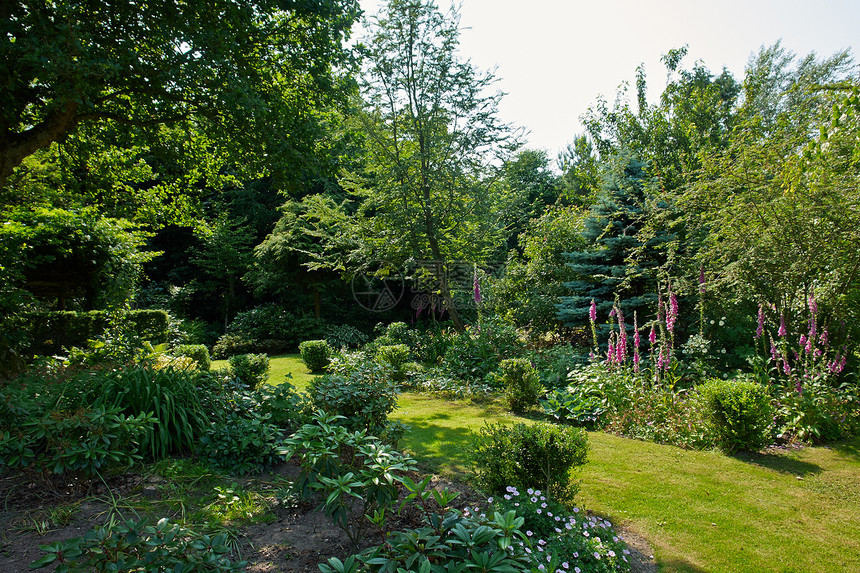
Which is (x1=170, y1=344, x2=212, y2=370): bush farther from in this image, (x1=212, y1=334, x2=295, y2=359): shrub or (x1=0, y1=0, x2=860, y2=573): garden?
(x1=212, y1=334, x2=295, y2=359): shrub

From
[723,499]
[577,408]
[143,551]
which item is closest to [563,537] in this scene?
[723,499]

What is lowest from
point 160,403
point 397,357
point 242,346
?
point 242,346

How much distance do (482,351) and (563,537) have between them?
578 centimetres

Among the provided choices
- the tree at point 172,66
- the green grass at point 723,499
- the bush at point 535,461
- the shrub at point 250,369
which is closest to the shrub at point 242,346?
the shrub at point 250,369

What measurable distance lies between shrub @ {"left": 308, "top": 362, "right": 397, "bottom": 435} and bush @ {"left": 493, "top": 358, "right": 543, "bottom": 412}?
248cm

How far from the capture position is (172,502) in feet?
9.94

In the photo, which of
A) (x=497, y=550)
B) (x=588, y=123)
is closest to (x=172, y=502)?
(x=497, y=550)

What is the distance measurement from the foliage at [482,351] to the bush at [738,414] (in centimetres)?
387

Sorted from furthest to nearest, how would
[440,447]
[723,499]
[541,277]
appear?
[541,277]
[440,447]
[723,499]

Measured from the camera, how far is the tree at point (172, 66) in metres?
4.31

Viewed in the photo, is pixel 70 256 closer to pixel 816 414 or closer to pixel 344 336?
pixel 344 336

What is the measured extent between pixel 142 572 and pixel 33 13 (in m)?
5.50

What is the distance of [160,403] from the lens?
4.02m

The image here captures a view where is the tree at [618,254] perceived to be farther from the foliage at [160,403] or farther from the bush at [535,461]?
the foliage at [160,403]
